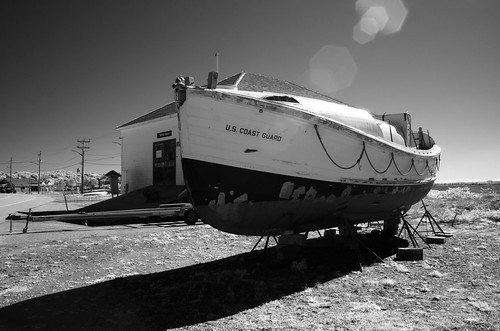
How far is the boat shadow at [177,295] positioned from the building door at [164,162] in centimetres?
1268

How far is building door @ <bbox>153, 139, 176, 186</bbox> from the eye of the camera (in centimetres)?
1936

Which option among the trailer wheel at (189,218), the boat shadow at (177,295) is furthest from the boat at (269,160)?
the trailer wheel at (189,218)

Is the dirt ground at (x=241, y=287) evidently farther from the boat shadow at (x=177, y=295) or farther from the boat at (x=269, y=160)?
the boat at (x=269, y=160)

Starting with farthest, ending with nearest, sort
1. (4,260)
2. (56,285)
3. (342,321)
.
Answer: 1. (4,260)
2. (56,285)
3. (342,321)

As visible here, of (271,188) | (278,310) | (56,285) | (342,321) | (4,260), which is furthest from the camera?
(4,260)

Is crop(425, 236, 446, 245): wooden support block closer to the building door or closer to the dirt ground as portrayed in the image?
the dirt ground

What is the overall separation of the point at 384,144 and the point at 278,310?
507cm

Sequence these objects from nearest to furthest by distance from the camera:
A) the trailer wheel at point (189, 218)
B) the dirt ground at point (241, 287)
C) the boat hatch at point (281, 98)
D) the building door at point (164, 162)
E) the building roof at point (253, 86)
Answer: the dirt ground at point (241, 287) → the boat hatch at point (281, 98) → the trailer wheel at point (189, 218) → the building roof at point (253, 86) → the building door at point (164, 162)

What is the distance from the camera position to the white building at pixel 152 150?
19234mm

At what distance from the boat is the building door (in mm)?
13330

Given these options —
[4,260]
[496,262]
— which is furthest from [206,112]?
[496,262]

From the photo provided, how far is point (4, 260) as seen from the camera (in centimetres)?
708

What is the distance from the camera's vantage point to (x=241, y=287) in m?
5.50

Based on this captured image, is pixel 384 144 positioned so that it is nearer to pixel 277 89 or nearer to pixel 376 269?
pixel 376 269
